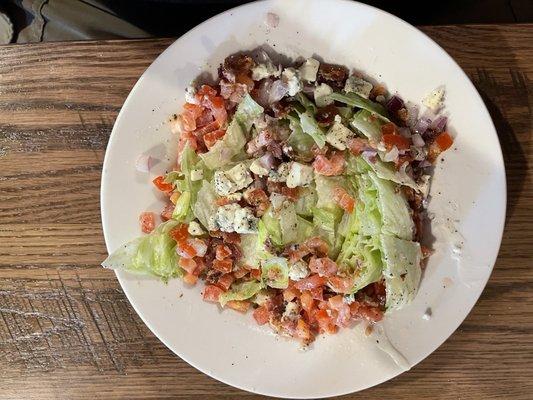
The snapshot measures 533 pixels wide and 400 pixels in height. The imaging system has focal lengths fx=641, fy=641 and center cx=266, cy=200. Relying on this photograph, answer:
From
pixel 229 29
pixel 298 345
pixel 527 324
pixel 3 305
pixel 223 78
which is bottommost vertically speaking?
pixel 3 305

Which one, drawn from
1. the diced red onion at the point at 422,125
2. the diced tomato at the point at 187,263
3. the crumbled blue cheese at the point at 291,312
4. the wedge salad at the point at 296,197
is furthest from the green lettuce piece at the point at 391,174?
the diced tomato at the point at 187,263

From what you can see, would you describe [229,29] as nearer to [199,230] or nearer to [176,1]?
[176,1]

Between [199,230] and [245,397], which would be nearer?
[199,230]

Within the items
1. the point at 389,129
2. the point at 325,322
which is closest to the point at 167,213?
the point at 325,322

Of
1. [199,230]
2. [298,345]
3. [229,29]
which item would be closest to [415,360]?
[298,345]

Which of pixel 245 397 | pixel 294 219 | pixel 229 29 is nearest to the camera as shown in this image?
pixel 229 29

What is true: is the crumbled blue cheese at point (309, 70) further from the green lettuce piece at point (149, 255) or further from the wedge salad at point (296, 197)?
the green lettuce piece at point (149, 255)

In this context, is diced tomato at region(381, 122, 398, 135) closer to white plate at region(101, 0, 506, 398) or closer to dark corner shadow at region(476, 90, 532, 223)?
white plate at region(101, 0, 506, 398)
